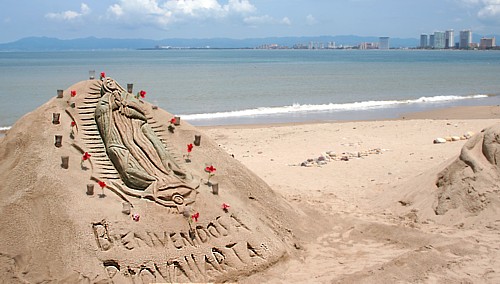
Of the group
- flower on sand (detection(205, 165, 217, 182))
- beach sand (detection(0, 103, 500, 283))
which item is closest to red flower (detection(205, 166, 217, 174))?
flower on sand (detection(205, 165, 217, 182))

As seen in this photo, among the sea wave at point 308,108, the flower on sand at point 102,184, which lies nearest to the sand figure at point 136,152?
the flower on sand at point 102,184

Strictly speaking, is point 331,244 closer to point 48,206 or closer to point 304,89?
point 48,206

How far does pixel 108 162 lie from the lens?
328 inches

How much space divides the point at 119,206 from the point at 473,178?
21.1 feet

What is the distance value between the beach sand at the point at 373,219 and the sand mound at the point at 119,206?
68 centimetres

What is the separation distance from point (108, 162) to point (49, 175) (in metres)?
0.89

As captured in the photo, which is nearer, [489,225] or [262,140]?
[489,225]

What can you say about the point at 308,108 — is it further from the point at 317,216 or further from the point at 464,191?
the point at 317,216

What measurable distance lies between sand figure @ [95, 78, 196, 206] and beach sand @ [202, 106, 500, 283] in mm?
1683

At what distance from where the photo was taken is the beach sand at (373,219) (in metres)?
7.90

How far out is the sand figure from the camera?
8016 mm

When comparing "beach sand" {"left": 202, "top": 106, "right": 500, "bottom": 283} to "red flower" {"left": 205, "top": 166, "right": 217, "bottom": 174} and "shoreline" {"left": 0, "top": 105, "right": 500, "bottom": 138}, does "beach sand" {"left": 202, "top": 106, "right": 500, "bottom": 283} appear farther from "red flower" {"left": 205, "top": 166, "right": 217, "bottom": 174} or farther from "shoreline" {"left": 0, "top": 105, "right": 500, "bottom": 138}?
"shoreline" {"left": 0, "top": 105, "right": 500, "bottom": 138}

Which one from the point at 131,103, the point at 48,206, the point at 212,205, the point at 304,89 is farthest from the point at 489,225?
the point at 304,89

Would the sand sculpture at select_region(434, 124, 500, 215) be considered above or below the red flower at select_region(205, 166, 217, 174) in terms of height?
below
